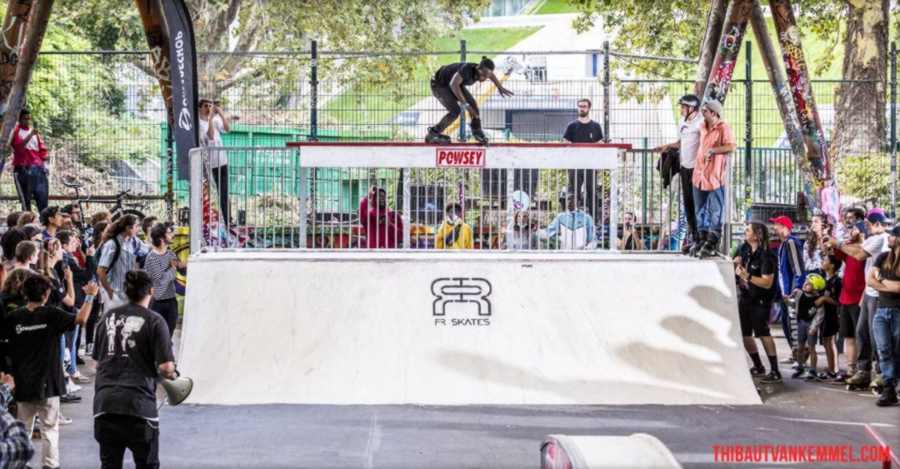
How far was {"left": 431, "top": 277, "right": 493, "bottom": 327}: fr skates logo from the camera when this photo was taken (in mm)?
12609

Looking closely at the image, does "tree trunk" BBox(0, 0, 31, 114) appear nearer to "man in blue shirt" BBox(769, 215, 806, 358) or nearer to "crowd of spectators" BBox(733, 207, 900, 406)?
"crowd of spectators" BBox(733, 207, 900, 406)

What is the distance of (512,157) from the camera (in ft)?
46.9

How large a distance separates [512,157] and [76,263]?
17.1 feet

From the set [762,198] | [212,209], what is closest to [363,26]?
[762,198]

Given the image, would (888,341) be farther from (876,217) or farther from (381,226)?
(381,226)

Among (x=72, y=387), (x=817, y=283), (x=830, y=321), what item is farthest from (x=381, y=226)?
(x=830, y=321)

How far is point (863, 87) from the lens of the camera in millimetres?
26625

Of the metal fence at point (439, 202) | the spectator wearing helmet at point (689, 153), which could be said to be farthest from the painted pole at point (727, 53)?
the spectator wearing helmet at point (689, 153)

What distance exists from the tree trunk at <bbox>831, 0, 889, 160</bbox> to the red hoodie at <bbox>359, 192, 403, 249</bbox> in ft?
42.1

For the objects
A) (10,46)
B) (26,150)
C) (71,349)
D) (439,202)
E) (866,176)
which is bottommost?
(71,349)

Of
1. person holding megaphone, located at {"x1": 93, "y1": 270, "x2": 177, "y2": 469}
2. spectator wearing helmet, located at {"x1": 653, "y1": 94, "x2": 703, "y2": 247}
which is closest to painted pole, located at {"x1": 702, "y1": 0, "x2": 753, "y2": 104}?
spectator wearing helmet, located at {"x1": 653, "y1": 94, "x2": 703, "y2": 247}

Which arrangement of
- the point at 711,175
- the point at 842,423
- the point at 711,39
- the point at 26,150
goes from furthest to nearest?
1. the point at 26,150
2. the point at 711,39
3. the point at 711,175
4. the point at 842,423

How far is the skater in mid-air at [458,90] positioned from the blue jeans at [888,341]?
5.10 metres

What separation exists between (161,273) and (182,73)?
13.2 ft
